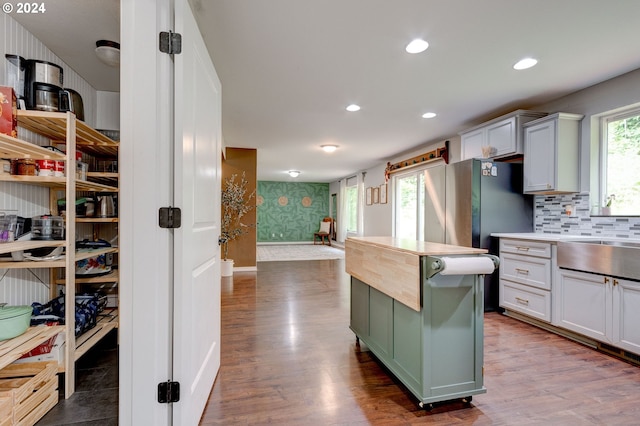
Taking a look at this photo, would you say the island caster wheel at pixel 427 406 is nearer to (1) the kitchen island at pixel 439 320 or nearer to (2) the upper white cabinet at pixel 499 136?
(1) the kitchen island at pixel 439 320

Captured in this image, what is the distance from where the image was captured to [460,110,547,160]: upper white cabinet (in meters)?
3.46

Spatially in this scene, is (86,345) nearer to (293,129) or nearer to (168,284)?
(168,284)

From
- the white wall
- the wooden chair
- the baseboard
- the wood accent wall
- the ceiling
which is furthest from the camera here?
the baseboard

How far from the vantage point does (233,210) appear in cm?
561

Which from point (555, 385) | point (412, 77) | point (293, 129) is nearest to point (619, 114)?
point (412, 77)

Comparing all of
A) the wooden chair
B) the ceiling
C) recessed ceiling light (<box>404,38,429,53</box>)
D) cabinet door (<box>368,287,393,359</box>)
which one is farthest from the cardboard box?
the wooden chair

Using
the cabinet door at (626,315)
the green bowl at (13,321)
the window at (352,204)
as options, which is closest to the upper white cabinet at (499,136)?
the cabinet door at (626,315)

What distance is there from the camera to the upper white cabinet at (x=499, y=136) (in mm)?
3463

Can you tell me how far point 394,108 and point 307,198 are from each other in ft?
26.8

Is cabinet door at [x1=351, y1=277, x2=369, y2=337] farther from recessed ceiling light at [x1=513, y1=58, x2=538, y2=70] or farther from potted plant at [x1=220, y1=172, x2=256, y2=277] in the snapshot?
potted plant at [x1=220, y1=172, x2=256, y2=277]

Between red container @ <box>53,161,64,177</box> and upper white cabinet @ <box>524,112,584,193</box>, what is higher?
upper white cabinet @ <box>524,112,584,193</box>

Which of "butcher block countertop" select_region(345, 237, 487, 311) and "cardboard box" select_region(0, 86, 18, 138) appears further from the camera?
"butcher block countertop" select_region(345, 237, 487, 311)

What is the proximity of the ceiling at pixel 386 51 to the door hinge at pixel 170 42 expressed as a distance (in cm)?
77

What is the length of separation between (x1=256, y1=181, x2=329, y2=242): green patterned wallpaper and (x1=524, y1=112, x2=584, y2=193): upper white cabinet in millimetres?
8921
